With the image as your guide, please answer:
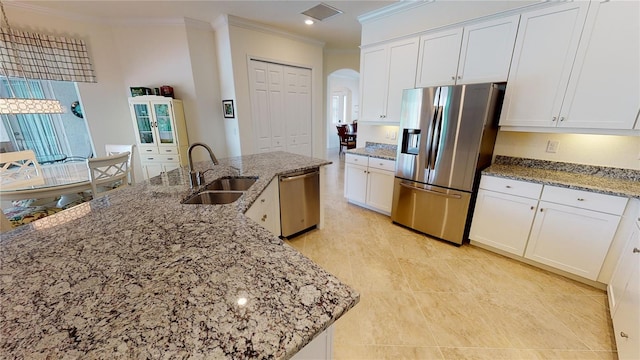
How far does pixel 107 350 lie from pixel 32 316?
287 millimetres

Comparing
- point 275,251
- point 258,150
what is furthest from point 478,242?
point 258,150

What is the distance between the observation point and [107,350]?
52 centimetres

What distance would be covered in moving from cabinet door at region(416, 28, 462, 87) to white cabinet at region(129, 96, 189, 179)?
349cm

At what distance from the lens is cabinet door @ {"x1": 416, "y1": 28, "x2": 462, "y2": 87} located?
2504 millimetres

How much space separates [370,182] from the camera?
3.27 metres

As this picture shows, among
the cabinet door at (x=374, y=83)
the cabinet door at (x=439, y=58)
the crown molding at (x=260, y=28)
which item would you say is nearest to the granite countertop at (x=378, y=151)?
the cabinet door at (x=374, y=83)

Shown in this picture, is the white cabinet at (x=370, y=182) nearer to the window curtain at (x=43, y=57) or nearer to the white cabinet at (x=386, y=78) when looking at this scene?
the white cabinet at (x=386, y=78)

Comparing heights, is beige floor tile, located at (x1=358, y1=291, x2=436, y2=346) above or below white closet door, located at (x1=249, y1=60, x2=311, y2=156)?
below

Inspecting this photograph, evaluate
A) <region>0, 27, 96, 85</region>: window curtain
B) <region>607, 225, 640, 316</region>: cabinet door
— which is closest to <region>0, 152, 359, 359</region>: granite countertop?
<region>607, 225, 640, 316</region>: cabinet door

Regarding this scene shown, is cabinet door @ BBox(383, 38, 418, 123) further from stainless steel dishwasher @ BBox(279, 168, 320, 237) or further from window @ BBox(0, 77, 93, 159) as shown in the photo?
window @ BBox(0, 77, 93, 159)

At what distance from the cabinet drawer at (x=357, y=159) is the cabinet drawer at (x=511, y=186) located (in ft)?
4.44

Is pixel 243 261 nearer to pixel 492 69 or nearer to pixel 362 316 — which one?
pixel 362 316

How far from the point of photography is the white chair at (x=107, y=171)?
2.23 meters

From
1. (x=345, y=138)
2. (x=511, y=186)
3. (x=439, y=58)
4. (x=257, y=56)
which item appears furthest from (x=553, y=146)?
(x=345, y=138)
